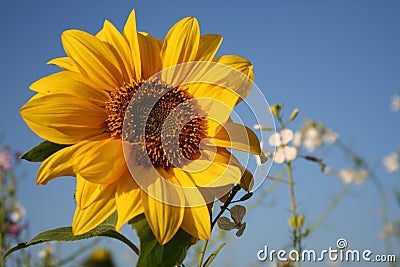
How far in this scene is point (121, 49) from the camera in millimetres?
650

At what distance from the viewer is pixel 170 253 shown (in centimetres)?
56

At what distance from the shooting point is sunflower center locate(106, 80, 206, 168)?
623mm

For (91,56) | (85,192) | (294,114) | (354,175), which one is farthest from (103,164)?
(354,175)

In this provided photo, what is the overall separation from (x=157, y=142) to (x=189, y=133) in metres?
0.04

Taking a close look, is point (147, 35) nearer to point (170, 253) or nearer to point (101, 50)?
point (101, 50)

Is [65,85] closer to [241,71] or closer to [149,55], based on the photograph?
[149,55]

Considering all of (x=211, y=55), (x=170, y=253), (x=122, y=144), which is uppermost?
(x=211, y=55)

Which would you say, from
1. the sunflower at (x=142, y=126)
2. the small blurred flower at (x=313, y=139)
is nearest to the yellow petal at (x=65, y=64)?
the sunflower at (x=142, y=126)

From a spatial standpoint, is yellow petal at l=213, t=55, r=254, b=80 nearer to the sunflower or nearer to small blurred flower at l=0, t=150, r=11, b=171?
the sunflower

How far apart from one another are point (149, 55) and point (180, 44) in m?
0.04

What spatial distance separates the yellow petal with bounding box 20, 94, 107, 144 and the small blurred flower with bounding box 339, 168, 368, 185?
1.42 meters

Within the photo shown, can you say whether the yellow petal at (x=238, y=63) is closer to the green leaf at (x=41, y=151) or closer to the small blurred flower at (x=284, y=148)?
the green leaf at (x=41, y=151)

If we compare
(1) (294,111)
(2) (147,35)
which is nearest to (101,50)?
(2) (147,35)

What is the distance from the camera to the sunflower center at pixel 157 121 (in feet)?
2.04
